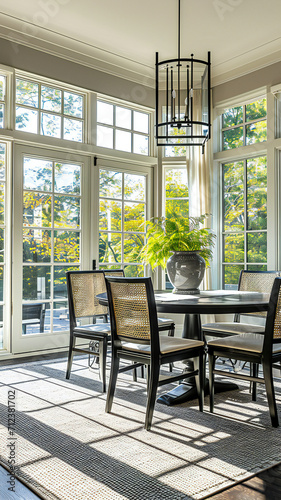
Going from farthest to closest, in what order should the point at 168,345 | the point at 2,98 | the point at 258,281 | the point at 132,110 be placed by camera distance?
1. the point at 132,110
2. the point at 2,98
3. the point at 258,281
4. the point at 168,345

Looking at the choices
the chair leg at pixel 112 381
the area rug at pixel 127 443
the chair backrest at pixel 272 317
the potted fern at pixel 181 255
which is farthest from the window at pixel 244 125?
the chair leg at pixel 112 381

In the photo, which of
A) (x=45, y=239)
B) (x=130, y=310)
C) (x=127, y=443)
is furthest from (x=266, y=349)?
(x=45, y=239)

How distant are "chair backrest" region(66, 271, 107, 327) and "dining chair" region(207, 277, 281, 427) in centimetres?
125

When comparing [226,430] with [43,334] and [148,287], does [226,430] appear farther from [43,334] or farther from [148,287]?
[43,334]

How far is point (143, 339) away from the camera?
7.99 feet

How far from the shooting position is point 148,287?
2.38m

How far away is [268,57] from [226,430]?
383 centimetres

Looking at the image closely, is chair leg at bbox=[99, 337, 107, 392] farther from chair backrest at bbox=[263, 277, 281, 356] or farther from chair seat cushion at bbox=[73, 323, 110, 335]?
chair backrest at bbox=[263, 277, 281, 356]

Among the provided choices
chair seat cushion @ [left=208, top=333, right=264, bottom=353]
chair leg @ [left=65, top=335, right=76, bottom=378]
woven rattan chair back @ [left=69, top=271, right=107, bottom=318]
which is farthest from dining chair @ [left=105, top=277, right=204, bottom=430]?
woven rattan chair back @ [left=69, top=271, right=107, bottom=318]

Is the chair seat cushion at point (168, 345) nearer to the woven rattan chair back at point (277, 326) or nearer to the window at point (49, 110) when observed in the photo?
the woven rattan chair back at point (277, 326)

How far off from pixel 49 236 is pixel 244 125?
250 centimetres

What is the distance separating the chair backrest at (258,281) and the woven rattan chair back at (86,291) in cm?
125

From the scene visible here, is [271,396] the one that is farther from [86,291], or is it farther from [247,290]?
[86,291]

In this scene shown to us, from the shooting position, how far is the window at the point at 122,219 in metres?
4.88
